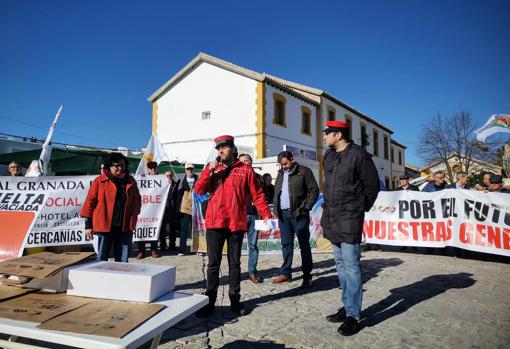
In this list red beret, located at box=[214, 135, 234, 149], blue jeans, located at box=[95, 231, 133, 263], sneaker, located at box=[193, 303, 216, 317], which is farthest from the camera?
blue jeans, located at box=[95, 231, 133, 263]

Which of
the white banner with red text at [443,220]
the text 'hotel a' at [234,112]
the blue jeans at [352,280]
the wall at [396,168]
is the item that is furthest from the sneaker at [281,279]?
the wall at [396,168]

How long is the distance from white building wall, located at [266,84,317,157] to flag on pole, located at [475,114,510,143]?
12.0 metres

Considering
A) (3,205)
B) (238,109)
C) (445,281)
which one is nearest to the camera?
(445,281)

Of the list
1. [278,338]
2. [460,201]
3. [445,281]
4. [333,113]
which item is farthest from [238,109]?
[278,338]

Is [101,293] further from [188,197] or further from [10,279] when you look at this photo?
[188,197]

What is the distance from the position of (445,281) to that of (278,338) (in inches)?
141

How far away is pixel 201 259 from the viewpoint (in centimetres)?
735

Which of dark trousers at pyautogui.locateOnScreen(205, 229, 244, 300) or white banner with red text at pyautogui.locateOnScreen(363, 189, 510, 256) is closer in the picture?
dark trousers at pyautogui.locateOnScreen(205, 229, 244, 300)

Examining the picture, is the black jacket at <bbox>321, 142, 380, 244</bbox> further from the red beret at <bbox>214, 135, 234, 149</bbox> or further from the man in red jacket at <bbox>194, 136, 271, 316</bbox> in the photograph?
the red beret at <bbox>214, 135, 234, 149</bbox>

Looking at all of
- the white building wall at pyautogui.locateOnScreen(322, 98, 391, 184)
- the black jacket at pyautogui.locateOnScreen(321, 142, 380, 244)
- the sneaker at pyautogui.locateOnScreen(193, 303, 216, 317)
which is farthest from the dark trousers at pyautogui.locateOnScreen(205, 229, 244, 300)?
the white building wall at pyautogui.locateOnScreen(322, 98, 391, 184)

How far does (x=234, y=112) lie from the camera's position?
21312 millimetres

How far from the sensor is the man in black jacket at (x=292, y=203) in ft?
17.0

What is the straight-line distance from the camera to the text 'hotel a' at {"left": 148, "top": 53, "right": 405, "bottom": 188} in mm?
20594

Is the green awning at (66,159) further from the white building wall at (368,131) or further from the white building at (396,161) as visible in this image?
the white building at (396,161)
